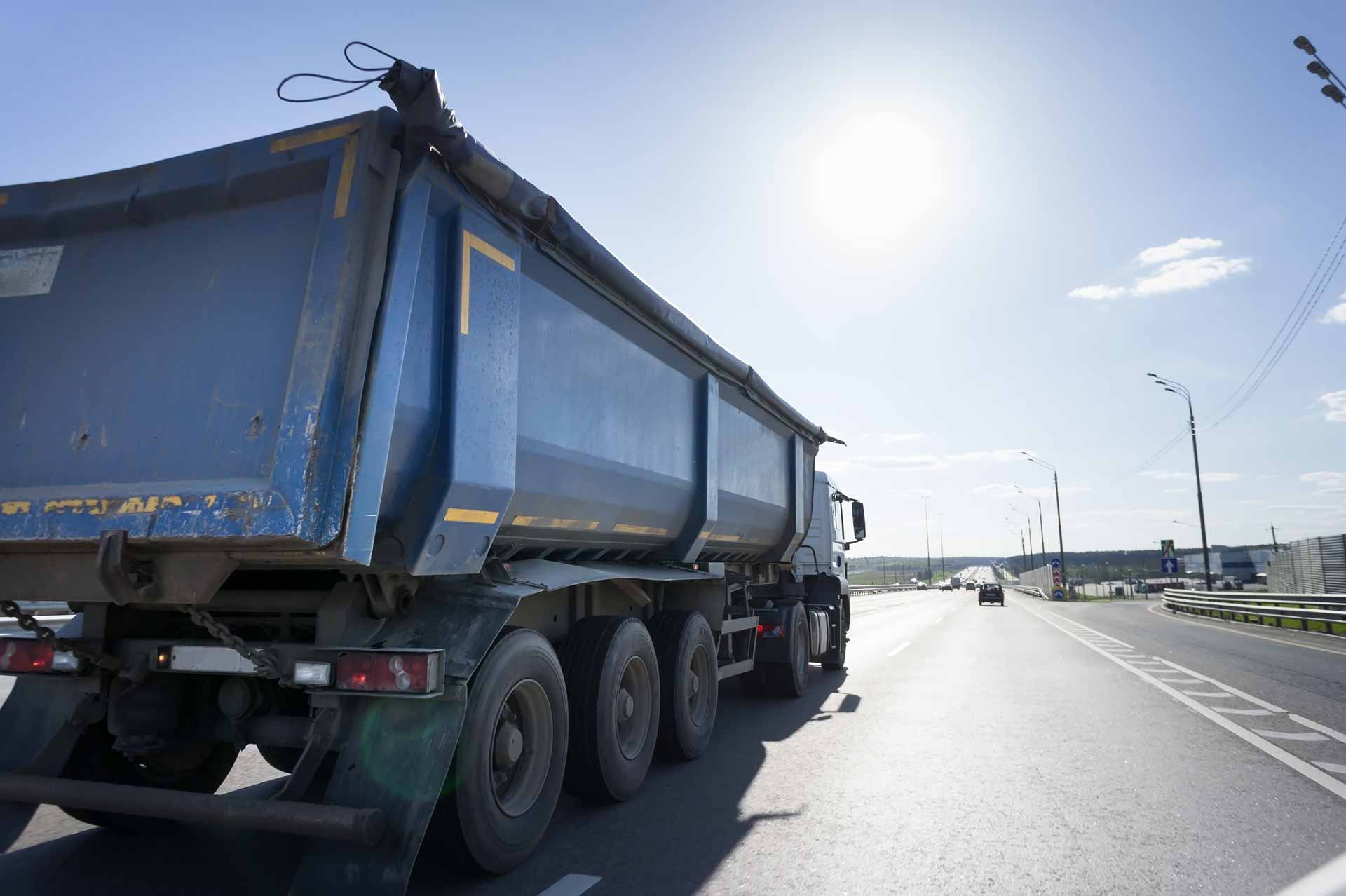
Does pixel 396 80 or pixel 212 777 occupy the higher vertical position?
pixel 396 80

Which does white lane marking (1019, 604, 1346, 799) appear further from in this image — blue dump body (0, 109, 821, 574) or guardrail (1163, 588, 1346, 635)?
guardrail (1163, 588, 1346, 635)

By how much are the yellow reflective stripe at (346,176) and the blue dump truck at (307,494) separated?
2 centimetres

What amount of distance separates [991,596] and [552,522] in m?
51.9

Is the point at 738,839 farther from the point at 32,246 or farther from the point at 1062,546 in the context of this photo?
the point at 1062,546

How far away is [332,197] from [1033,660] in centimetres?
1368

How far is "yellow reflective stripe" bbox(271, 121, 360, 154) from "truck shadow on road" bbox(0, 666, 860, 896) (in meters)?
3.08

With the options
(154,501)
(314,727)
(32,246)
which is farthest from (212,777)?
(32,246)

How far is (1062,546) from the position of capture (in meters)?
59.2

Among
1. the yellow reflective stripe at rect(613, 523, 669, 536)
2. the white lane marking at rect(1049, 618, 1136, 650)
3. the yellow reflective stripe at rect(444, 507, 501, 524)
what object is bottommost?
the white lane marking at rect(1049, 618, 1136, 650)

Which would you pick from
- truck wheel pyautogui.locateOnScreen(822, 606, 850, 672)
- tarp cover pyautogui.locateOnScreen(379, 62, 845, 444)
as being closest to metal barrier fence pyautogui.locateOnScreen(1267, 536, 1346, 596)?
truck wheel pyautogui.locateOnScreen(822, 606, 850, 672)

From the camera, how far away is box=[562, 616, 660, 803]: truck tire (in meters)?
4.77

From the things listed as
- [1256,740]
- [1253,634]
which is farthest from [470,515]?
[1253,634]

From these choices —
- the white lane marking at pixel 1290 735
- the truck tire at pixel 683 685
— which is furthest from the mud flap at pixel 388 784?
the white lane marking at pixel 1290 735

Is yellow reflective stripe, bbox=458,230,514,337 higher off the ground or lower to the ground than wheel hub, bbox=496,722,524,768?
higher
